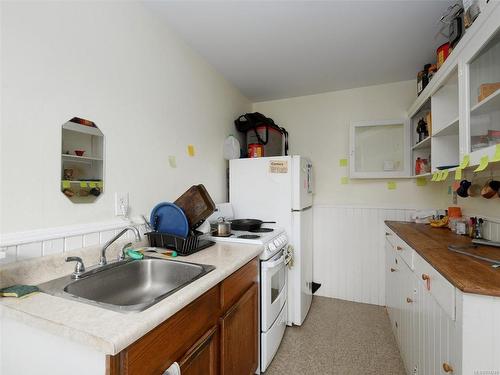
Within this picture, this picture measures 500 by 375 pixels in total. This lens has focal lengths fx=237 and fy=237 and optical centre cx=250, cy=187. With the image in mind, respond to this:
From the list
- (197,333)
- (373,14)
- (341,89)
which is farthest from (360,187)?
(197,333)

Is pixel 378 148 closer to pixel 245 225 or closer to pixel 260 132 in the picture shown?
pixel 260 132

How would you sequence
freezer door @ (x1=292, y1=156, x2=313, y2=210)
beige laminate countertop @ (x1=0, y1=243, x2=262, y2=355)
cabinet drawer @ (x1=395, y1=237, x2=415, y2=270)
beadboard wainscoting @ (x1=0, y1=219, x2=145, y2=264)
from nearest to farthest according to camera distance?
1. beige laminate countertop @ (x1=0, y1=243, x2=262, y2=355)
2. beadboard wainscoting @ (x1=0, y1=219, x2=145, y2=264)
3. cabinet drawer @ (x1=395, y1=237, x2=415, y2=270)
4. freezer door @ (x1=292, y1=156, x2=313, y2=210)

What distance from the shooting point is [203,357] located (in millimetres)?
955

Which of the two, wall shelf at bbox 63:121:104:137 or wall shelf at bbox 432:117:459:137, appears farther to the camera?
wall shelf at bbox 432:117:459:137

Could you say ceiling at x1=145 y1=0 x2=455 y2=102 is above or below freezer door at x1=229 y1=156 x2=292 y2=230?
above

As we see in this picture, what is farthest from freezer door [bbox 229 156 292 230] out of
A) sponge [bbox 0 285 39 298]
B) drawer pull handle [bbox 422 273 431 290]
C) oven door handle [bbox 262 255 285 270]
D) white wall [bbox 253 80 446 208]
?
sponge [bbox 0 285 39 298]

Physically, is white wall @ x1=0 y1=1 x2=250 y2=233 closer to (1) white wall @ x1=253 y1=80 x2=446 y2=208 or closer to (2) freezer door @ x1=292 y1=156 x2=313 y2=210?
(2) freezer door @ x1=292 y1=156 x2=313 y2=210

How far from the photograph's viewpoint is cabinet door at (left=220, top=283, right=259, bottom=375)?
44.8 inches

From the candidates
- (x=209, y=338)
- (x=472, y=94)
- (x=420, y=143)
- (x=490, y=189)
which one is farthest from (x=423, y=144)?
(x=209, y=338)

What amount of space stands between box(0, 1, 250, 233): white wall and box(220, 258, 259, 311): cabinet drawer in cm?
73

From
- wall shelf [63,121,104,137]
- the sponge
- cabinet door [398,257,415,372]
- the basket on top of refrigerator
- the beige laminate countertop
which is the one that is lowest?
cabinet door [398,257,415,372]

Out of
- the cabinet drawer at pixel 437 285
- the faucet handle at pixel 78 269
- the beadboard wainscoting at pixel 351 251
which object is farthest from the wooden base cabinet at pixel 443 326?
the faucet handle at pixel 78 269

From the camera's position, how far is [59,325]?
0.65 meters

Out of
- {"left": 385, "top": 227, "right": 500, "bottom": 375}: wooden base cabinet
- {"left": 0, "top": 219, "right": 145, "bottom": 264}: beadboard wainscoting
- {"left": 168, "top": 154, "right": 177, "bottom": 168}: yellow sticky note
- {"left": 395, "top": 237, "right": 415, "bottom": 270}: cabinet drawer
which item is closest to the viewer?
{"left": 385, "top": 227, "right": 500, "bottom": 375}: wooden base cabinet
